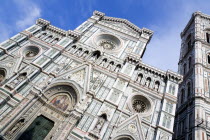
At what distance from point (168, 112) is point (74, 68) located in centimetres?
801

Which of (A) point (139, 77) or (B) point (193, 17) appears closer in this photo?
(A) point (139, 77)

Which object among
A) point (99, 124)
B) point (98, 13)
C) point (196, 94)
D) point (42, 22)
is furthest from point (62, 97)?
point (98, 13)

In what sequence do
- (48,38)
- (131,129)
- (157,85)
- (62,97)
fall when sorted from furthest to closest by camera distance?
(48,38) < (157,85) < (62,97) < (131,129)

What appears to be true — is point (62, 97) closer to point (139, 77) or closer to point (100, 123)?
point (100, 123)

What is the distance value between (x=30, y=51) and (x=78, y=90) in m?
6.78

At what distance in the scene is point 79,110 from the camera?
1138cm

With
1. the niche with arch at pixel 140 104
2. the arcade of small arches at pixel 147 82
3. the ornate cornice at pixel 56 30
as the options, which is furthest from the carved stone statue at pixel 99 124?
the ornate cornice at pixel 56 30

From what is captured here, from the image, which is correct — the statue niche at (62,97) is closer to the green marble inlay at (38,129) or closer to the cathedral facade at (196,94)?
the green marble inlay at (38,129)

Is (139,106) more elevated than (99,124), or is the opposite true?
(139,106)

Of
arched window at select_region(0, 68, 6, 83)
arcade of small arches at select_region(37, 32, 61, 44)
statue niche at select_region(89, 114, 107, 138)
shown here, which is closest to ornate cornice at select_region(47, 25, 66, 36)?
arcade of small arches at select_region(37, 32, 61, 44)

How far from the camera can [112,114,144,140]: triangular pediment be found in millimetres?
11203

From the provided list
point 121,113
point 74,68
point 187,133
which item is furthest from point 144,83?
point 74,68

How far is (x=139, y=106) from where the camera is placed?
44.4 ft

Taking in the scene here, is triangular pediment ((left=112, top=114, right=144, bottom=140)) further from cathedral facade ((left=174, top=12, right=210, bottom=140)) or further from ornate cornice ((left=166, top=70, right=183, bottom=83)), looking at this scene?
ornate cornice ((left=166, top=70, right=183, bottom=83))
